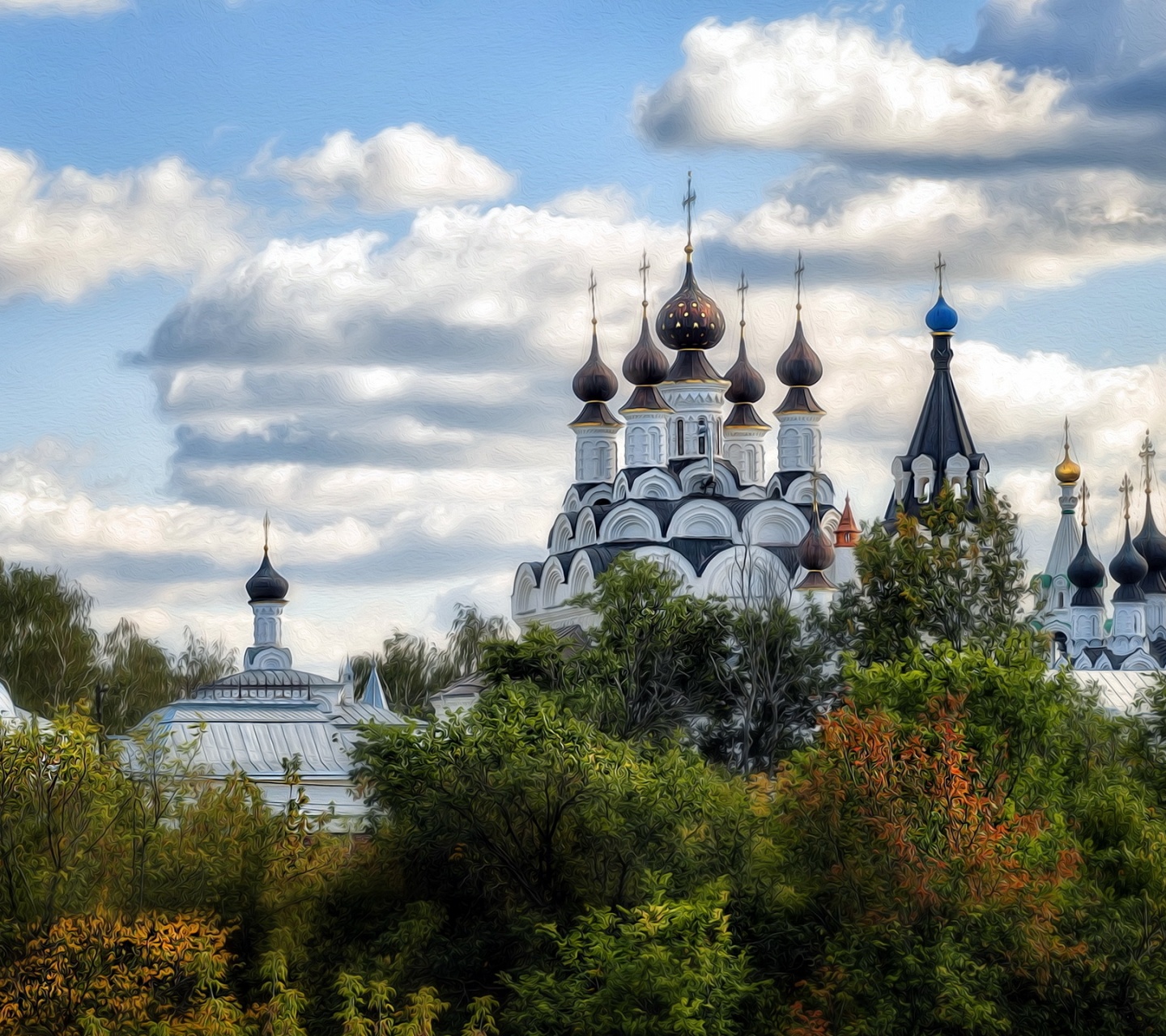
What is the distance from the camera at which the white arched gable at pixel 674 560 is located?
41.3 m

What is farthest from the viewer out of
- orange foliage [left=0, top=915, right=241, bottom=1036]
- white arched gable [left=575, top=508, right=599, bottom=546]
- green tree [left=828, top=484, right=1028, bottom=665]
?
white arched gable [left=575, top=508, right=599, bottom=546]

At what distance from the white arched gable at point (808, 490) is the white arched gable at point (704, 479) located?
3.92 feet

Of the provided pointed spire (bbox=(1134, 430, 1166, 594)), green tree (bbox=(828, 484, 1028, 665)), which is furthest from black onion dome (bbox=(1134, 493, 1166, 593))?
green tree (bbox=(828, 484, 1028, 665))

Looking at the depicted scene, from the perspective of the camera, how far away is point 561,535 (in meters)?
44.6

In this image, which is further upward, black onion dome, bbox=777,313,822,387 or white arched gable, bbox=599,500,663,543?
black onion dome, bbox=777,313,822,387

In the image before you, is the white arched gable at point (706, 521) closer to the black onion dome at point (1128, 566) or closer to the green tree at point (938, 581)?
the black onion dome at point (1128, 566)

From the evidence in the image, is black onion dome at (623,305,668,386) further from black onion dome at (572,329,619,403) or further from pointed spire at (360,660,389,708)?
pointed spire at (360,660,389,708)

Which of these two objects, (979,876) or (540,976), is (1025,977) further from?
(540,976)

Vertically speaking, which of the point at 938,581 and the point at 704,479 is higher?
the point at 704,479

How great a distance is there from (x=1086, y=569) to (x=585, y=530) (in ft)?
41.3

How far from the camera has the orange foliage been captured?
14688 millimetres

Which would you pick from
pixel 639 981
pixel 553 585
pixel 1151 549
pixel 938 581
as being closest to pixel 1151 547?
pixel 1151 549

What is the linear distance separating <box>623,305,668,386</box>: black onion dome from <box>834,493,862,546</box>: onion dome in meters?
4.72

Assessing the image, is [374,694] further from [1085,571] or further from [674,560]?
[1085,571]
